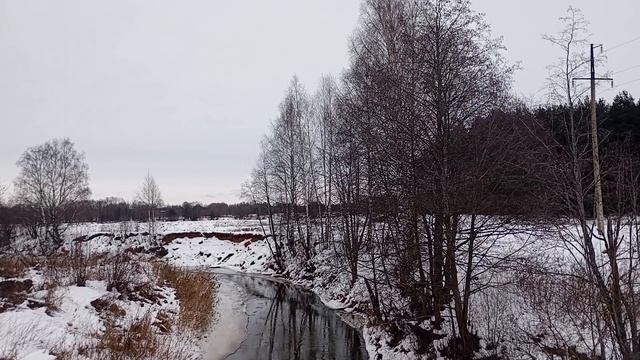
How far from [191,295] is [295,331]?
15.1ft

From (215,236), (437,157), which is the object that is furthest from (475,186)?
(215,236)

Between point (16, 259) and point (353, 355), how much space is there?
37.7 feet

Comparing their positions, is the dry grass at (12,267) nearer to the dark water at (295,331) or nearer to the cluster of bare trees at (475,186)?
the dark water at (295,331)

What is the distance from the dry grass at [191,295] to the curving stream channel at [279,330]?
58cm

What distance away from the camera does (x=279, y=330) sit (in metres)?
15.2

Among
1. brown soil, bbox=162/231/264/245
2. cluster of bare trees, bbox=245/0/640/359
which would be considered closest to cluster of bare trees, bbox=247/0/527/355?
cluster of bare trees, bbox=245/0/640/359

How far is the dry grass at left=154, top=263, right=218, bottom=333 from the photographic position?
13.4m

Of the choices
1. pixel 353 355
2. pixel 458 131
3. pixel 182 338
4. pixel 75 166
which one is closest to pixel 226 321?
pixel 182 338

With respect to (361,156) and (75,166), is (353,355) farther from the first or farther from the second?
(75,166)

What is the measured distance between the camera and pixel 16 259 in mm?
13672

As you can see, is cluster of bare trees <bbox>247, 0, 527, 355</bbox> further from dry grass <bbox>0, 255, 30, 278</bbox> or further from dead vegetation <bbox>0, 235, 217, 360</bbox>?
dry grass <bbox>0, 255, 30, 278</bbox>

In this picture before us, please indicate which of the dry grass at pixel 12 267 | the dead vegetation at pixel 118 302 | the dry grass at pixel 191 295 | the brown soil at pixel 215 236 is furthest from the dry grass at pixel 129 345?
the brown soil at pixel 215 236

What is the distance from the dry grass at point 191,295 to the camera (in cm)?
1343

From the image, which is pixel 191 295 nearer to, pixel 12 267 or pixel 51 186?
pixel 12 267
